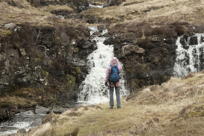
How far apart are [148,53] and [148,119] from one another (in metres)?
42.4

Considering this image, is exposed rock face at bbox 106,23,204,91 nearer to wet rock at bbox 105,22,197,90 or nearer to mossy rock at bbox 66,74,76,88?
wet rock at bbox 105,22,197,90

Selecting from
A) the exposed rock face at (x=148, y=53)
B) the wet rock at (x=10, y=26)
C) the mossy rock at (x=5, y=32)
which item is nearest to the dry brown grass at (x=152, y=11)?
the exposed rock face at (x=148, y=53)

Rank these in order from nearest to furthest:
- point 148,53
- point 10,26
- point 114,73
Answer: point 114,73 → point 148,53 → point 10,26

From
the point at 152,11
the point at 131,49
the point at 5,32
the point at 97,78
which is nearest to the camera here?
the point at 5,32

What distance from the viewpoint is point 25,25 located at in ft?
198

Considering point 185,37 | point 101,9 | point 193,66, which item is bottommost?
point 193,66

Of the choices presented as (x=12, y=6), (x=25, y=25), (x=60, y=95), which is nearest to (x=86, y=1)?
(x=12, y=6)

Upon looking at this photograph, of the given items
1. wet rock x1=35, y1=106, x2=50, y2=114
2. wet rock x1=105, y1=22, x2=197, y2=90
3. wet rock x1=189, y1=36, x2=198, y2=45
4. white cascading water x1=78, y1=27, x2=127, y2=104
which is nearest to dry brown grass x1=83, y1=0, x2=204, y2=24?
wet rock x1=189, y1=36, x2=198, y2=45

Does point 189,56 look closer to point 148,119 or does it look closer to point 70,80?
point 70,80

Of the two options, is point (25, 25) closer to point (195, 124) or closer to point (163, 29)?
point (163, 29)

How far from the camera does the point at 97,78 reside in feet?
190

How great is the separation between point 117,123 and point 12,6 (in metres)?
78.8

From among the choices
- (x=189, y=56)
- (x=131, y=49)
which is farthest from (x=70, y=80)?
(x=189, y=56)

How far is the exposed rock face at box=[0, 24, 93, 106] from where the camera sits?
53.5 metres
